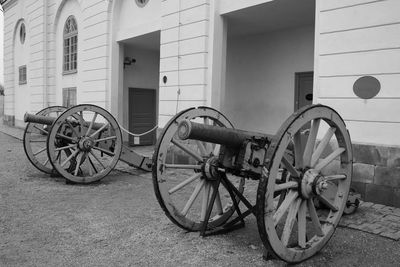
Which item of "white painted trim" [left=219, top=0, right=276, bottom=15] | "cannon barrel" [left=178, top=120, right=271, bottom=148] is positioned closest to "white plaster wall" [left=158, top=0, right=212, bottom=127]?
"white painted trim" [left=219, top=0, right=276, bottom=15]

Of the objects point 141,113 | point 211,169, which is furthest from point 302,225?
point 141,113

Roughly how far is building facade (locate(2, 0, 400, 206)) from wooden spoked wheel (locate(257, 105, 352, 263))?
2014 millimetres

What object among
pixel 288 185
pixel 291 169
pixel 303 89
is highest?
pixel 303 89

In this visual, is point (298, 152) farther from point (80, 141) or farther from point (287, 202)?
point (80, 141)

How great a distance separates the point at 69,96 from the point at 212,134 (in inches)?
460

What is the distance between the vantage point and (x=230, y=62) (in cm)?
1045

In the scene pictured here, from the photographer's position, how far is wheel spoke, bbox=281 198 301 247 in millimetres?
3288

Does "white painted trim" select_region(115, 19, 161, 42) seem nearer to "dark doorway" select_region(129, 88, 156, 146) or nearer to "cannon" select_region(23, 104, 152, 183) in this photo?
"dark doorway" select_region(129, 88, 156, 146)

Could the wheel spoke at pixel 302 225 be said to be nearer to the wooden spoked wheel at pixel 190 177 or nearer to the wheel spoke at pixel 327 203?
the wheel spoke at pixel 327 203

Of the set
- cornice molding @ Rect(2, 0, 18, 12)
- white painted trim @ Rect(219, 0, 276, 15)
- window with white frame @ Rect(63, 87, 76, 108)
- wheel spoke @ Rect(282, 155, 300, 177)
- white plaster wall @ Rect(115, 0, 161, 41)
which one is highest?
cornice molding @ Rect(2, 0, 18, 12)

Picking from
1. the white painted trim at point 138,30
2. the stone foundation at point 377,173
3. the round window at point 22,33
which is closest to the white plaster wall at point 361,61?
the stone foundation at point 377,173

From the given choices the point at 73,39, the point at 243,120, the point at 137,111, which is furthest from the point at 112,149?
the point at 73,39

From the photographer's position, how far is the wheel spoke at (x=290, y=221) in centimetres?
329

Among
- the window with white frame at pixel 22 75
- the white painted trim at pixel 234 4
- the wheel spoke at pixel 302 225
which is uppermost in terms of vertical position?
the white painted trim at pixel 234 4
